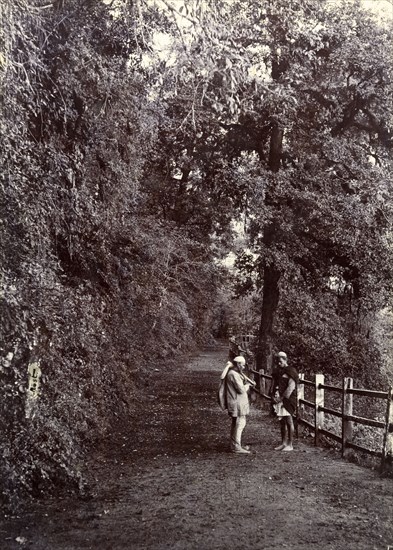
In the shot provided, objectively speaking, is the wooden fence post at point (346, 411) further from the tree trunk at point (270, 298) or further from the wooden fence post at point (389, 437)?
the tree trunk at point (270, 298)

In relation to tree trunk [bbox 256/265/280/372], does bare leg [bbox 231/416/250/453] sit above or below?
below

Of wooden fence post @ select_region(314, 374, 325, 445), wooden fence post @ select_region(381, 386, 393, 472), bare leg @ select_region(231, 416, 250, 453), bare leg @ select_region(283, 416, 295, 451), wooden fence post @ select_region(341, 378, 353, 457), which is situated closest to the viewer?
wooden fence post @ select_region(381, 386, 393, 472)

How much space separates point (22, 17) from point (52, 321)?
451 cm

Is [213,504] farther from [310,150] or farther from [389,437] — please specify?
[310,150]

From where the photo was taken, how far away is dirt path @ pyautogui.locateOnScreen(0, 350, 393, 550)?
21.0 feet

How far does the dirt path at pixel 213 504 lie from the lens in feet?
21.0

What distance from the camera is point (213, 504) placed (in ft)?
25.2

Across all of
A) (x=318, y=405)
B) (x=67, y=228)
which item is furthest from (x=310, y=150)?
(x=67, y=228)

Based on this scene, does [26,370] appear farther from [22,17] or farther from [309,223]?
[309,223]

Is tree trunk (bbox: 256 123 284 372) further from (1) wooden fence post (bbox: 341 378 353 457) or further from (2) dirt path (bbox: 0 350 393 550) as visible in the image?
(1) wooden fence post (bbox: 341 378 353 457)

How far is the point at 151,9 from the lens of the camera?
9883 millimetres

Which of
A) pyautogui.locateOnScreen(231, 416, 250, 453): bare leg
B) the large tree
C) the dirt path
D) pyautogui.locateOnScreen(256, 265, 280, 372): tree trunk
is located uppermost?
the large tree

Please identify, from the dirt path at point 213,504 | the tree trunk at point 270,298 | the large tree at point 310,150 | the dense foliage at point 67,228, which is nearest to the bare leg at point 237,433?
the dirt path at point 213,504

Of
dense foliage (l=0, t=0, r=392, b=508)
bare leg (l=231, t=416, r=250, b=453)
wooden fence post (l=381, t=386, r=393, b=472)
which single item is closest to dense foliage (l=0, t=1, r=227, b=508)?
dense foliage (l=0, t=0, r=392, b=508)
